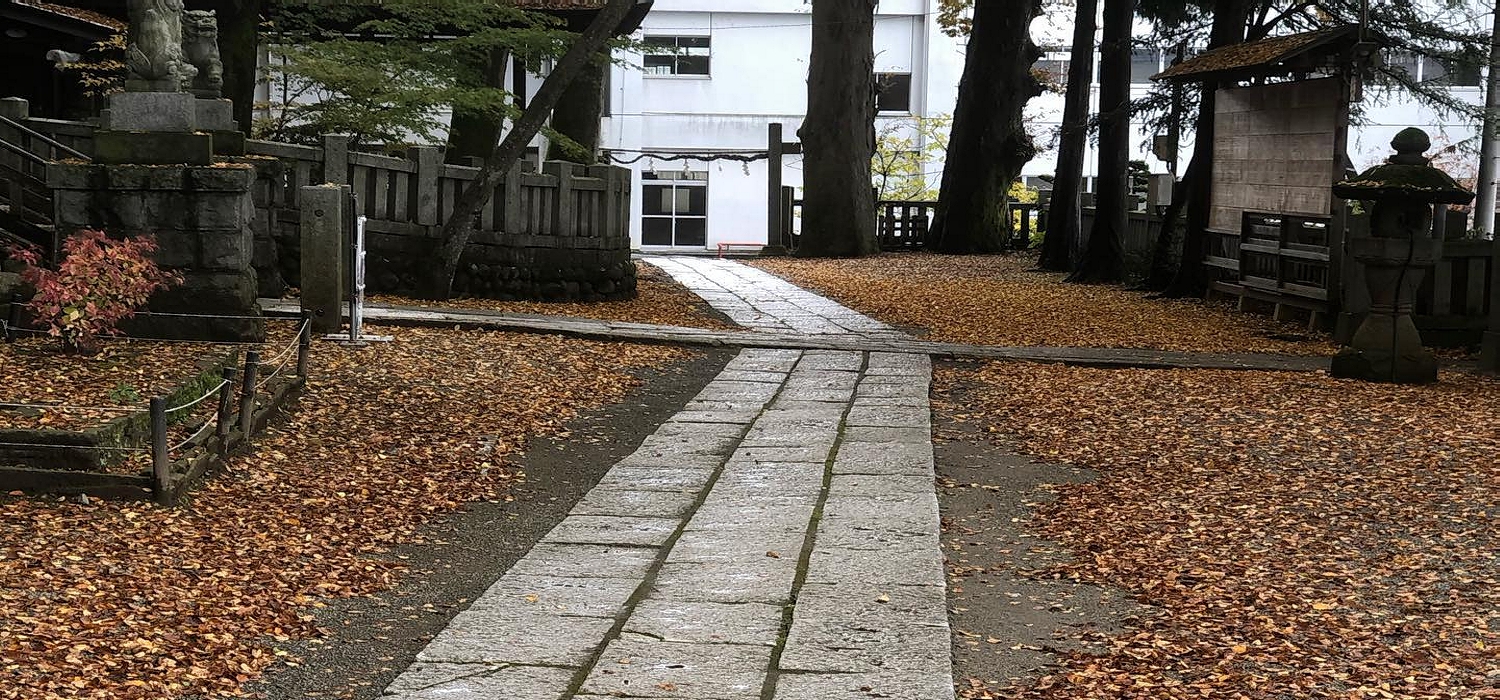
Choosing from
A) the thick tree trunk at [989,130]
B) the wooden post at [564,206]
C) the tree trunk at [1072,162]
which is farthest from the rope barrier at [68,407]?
the thick tree trunk at [989,130]

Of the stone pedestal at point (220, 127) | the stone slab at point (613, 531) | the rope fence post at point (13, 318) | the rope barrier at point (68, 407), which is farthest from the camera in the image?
the stone pedestal at point (220, 127)

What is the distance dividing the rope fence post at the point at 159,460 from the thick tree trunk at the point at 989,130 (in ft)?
77.0

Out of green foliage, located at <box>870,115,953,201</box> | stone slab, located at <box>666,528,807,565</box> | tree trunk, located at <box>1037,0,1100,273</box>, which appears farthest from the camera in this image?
green foliage, located at <box>870,115,953,201</box>

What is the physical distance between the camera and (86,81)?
1783 cm

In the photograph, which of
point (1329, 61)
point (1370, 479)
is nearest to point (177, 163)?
point (1370, 479)

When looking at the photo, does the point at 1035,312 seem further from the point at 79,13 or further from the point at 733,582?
the point at 79,13

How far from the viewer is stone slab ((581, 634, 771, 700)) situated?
449 cm

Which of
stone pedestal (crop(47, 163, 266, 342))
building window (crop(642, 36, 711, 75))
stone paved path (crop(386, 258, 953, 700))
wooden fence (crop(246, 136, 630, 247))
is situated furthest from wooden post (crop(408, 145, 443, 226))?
building window (crop(642, 36, 711, 75))

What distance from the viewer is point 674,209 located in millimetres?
38594

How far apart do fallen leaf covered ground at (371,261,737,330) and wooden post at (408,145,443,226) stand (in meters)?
0.84

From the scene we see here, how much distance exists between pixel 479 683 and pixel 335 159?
10284mm

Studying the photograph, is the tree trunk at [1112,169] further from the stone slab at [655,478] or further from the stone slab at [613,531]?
the stone slab at [613,531]

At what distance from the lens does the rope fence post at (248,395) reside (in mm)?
7191

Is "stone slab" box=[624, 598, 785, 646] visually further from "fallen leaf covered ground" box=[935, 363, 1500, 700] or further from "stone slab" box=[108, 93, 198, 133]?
"stone slab" box=[108, 93, 198, 133]
